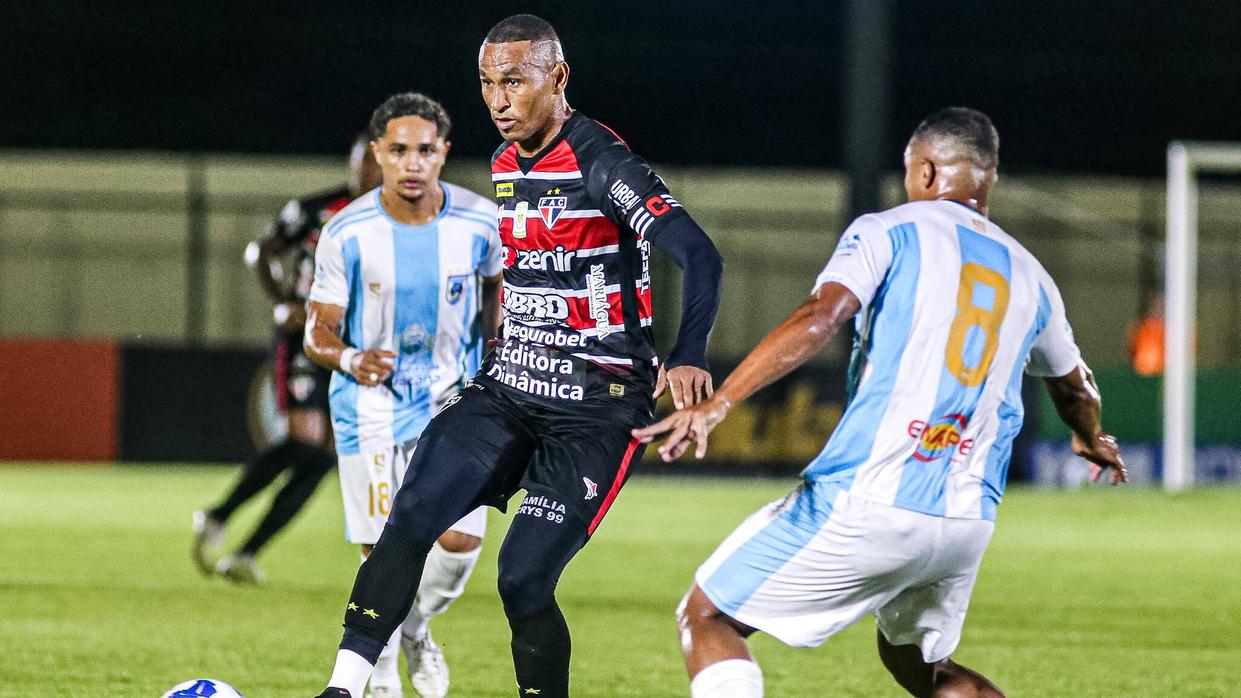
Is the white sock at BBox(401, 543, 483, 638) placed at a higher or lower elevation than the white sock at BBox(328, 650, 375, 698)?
lower

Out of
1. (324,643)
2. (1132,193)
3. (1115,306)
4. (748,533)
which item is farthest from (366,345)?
(1132,193)

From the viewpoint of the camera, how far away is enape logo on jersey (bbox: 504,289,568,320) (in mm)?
5043

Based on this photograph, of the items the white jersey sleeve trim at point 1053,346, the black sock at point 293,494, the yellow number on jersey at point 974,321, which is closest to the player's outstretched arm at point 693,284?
the yellow number on jersey at point 974,321

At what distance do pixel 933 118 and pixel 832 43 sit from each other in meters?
27.5

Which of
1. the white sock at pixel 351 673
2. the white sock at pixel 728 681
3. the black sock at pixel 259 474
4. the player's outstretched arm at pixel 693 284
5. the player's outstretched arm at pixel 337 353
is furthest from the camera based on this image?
the black sock at pixel 259 474

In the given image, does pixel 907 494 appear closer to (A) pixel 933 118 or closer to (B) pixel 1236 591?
(A) pixel 933 118

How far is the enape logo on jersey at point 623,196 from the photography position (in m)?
4.77

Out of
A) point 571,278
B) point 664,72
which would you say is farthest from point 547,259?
point 664,72

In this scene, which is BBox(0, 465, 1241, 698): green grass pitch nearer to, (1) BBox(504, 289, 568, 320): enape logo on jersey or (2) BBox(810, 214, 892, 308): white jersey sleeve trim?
(1) BBox(504, 289, 568, 320): enape logo on jersey

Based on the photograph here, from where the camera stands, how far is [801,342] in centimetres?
415

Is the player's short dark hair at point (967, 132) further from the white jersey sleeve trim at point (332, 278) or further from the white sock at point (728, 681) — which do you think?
the white jersey sleeve trim at point (332, 278)

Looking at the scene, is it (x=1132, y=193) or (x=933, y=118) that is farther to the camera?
(x=1132, y=193)

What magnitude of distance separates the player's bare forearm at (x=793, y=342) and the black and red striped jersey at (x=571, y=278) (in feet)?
2.66

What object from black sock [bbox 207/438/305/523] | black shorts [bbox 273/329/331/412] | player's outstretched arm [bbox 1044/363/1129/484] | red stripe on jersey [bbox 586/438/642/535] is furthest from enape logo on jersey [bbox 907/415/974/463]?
black sock [bbox 207/438/305/523]
